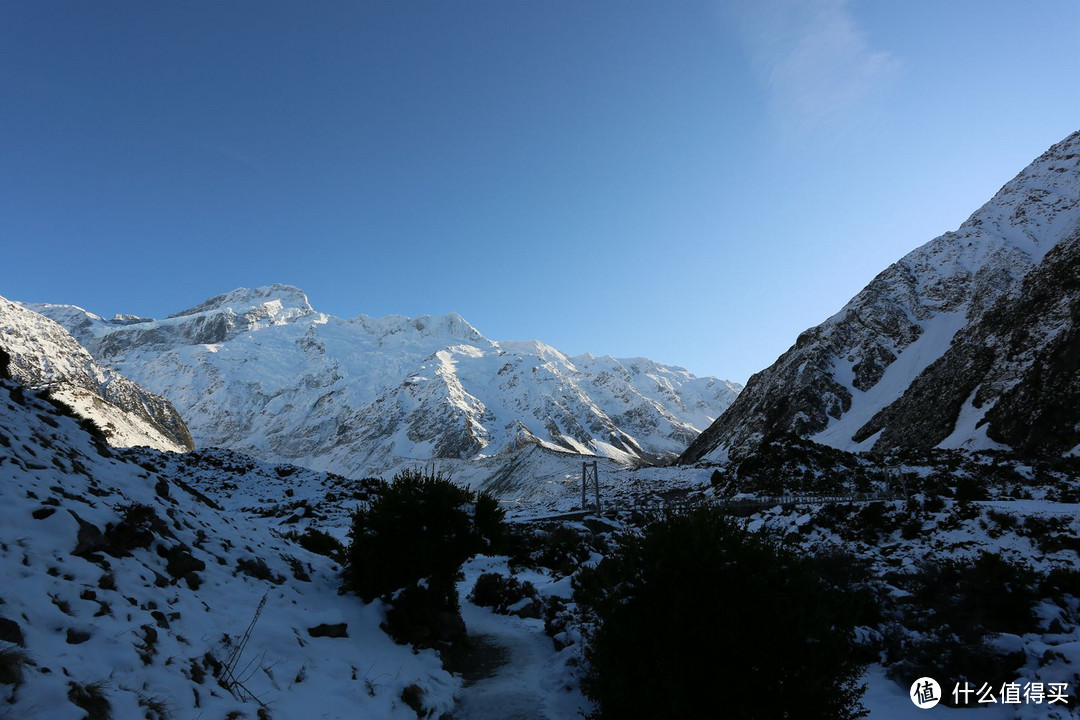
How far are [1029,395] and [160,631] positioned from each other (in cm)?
5735

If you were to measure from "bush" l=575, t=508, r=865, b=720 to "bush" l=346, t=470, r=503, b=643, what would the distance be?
5480 millimetres

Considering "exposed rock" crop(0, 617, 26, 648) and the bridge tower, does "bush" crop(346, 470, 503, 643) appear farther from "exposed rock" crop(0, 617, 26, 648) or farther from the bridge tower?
the bridge tower

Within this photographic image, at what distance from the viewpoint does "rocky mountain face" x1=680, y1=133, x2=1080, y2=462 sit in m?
43.2

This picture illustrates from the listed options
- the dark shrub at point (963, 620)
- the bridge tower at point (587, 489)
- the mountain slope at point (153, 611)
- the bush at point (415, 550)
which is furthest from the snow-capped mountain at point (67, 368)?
the dark shrub at point (963, 620)

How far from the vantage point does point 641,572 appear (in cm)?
646

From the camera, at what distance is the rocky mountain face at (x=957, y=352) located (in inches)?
1700

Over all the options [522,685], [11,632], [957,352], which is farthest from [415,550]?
[957,352]

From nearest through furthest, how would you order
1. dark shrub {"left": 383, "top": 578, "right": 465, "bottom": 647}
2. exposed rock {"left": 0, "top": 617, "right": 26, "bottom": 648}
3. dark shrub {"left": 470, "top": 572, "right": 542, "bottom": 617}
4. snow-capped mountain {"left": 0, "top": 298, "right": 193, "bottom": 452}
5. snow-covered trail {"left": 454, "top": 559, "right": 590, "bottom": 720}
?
exposed rock {"left": 0, "top": 617, "right": 26, "bottom": 648}
snow-covered trail {"left": 454, "top": 559, "right": 590, "bottom": 720}
dark shrub {"left": 383, "top": 578, "right": 465, "bottom": 647}
dark shrub {"left": 470, "top": 572, "right": 542, "bottom": 617}
snow-capped mountain {"left": 0, "top": 298, "right": 193, "bottom": 452}

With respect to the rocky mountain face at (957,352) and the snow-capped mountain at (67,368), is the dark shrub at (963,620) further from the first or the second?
the snow-capped mountain at (67,368)

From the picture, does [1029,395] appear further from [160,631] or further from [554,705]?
[160,631]

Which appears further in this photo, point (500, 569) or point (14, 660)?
point (500, 569)

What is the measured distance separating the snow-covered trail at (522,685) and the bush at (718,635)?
8.83 ft

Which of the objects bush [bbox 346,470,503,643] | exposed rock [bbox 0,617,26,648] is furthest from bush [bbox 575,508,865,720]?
exposed rock [bbox 0,617,26,648]

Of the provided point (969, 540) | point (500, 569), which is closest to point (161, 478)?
point (500, 569)
